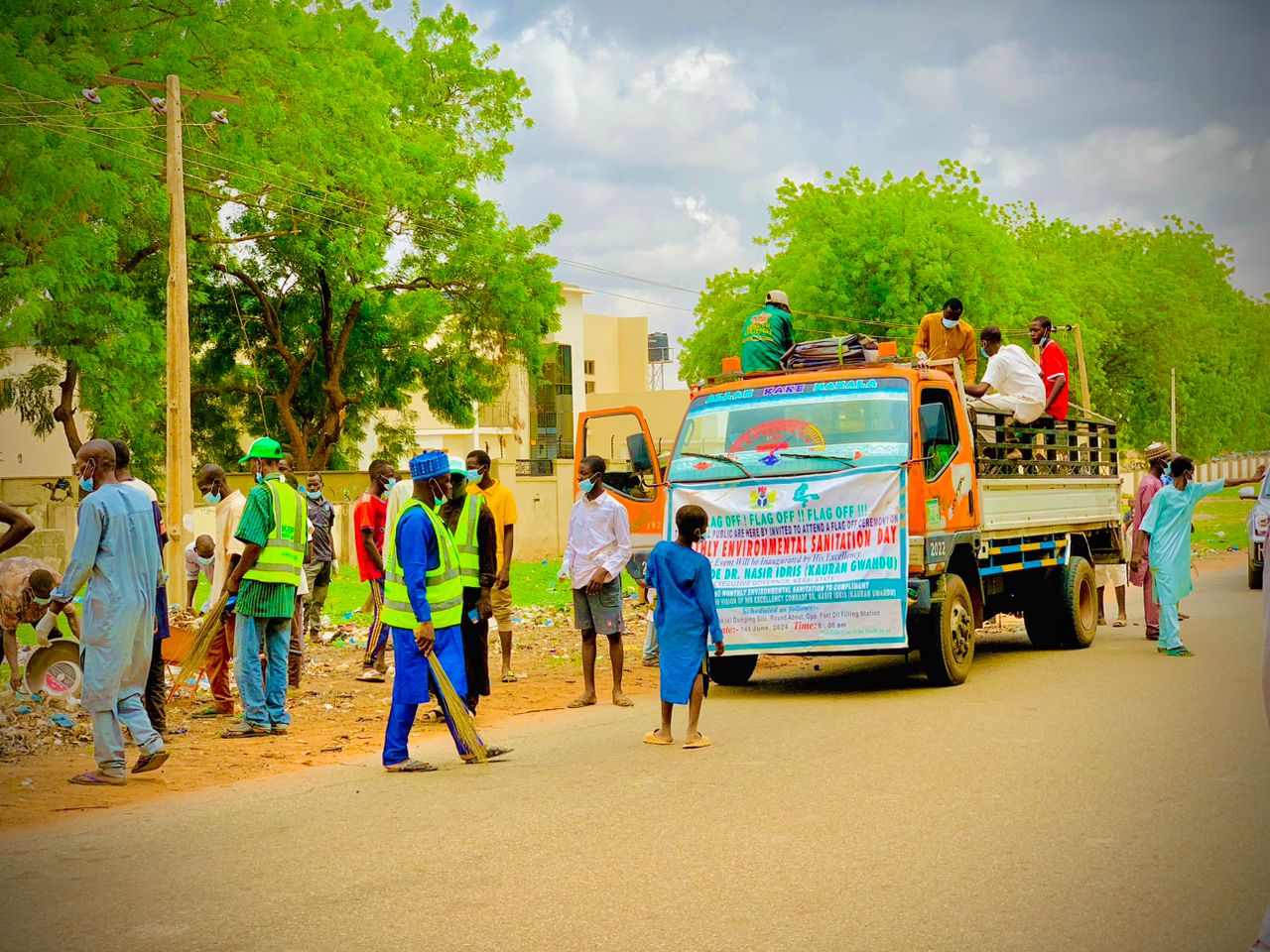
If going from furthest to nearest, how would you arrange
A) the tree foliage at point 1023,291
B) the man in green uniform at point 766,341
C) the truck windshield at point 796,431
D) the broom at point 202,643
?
the tree foliage at point 1023,291 → the man in green uniform at point 766,341 → the truck windshield at point 796,431 → the broom at point 202,643

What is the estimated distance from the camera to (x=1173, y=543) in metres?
13.3

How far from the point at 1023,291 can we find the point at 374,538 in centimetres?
3175

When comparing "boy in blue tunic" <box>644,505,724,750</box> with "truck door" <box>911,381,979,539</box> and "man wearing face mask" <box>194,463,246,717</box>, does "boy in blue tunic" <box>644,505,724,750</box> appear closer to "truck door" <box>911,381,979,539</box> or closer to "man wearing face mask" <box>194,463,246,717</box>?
"truck door" <box>911,381,979,539</box>

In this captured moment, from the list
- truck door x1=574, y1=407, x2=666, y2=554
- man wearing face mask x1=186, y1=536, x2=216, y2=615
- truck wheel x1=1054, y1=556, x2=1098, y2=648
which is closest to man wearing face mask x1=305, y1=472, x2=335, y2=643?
man wearing face mask x1=186, y1=536, x2=216, y2=615

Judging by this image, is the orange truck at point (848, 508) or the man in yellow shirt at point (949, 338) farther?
the man in yellow shirt at point (949, 338)

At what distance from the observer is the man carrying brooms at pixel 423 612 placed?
8.23 metres

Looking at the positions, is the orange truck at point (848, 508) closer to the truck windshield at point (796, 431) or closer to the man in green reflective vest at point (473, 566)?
the truck windshield at point (796, 431)

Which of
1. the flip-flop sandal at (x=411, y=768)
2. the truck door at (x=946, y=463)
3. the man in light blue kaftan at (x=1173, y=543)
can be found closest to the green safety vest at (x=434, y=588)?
the flip-flop sandal at (x=411, y=768)

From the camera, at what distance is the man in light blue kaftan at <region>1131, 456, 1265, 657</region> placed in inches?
513

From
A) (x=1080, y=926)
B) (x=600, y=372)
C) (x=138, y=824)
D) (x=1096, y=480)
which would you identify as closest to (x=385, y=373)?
(x=1096, y=480)

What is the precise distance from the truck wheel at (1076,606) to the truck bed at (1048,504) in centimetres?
44

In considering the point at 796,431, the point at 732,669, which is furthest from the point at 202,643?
the point at 796,431

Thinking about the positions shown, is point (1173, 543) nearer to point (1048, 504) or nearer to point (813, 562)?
point (1048, 504)

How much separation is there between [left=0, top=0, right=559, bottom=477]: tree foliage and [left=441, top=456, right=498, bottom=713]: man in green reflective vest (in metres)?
14.7
